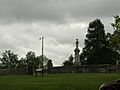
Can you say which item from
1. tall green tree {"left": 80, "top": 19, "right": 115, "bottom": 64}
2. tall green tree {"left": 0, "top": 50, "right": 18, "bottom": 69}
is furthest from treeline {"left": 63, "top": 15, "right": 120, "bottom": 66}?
→ tall green tree {"left": 0, "top": 50, "right": 18, "bottom": 69}

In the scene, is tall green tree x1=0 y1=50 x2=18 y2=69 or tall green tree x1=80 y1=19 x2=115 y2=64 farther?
tall green tree x1=0 y1=50 x2=18 y2=69

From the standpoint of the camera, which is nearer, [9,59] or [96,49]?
[96,49]

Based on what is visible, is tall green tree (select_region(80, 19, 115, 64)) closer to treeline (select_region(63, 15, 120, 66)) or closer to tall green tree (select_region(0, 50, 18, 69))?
treeline (select_region(63, 15, 120, 66))

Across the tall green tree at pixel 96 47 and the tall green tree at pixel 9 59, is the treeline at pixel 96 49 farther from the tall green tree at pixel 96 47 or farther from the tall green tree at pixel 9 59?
the tall green tree at pixel 9 59

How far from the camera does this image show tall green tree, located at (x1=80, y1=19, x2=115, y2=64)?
101750 mm

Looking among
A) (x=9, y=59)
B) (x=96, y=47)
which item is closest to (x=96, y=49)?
(x=96, y=47)

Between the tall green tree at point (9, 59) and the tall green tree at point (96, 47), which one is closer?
the tall green tree at point (96, 47)

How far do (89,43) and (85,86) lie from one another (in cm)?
7903

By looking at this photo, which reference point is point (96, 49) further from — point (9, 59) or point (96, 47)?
point (9, 59)

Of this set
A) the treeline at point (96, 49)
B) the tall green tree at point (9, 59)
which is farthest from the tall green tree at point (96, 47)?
the tall green tree at point (9, 59)

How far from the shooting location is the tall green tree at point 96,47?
102 m

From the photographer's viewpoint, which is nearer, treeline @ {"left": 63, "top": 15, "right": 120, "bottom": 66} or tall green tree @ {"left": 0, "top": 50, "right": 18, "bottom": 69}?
treeline @ {"left": 63, "top": 15, "right": 120, "bottom": 66}

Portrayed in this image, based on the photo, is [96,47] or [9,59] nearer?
[96,47]

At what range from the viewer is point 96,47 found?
105 meters
